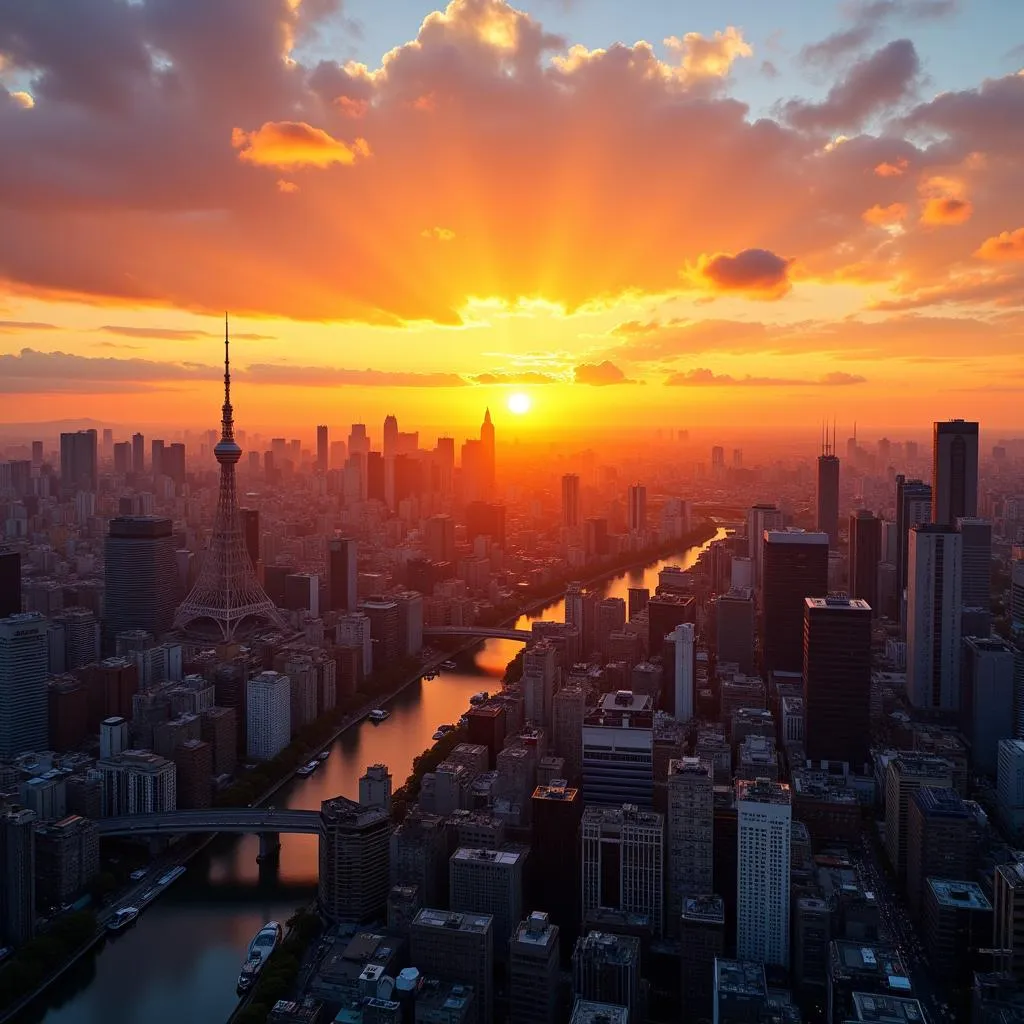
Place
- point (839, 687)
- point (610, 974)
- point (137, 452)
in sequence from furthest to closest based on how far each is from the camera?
point (137, 452), point (839, 687), point (610, 974)

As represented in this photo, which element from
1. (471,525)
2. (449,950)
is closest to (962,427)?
(471,525)

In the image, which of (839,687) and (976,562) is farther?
(976,562)

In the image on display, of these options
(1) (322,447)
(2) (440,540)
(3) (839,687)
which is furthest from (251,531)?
(1) (322,447)

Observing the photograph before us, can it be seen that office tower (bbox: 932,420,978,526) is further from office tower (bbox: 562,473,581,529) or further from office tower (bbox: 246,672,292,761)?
office tower (bbox: 562,473,581,529)

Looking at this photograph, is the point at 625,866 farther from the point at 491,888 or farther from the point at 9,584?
the point at 9,584

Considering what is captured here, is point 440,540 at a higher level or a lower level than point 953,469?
lower

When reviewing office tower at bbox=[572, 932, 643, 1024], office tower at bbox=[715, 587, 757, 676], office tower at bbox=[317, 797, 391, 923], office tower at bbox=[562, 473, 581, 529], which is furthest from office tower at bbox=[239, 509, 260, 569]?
office tower at bbox=[572, 932, 643, 1024]

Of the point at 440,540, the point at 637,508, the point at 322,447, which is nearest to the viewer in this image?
the point at 440,540
